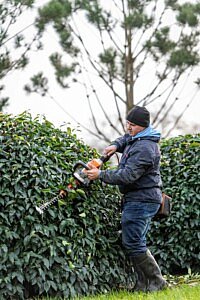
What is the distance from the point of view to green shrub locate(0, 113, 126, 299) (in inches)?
182

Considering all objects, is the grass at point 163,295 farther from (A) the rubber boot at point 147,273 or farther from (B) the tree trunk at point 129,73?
(B) the tree trunk at point 129,73

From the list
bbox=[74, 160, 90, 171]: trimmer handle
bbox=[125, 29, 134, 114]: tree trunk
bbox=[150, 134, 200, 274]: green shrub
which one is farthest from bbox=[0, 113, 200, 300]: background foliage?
bbox=[125, 29, 134, 114]: tree trunk

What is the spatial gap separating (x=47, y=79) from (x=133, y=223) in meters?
8.08

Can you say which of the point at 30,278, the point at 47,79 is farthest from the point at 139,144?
the point at 47,79

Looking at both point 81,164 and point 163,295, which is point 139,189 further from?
point 163,295

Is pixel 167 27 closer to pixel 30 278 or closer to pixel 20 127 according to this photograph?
pixel 20 127

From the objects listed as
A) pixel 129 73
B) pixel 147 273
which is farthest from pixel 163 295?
pixel 129 73

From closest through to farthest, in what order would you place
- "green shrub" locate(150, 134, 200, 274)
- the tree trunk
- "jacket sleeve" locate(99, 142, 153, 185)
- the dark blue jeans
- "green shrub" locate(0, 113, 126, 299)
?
"green shrub" locate(0, 113, 126, 299)
"jacket sleeve" locate(99, 142, 153, 185)
the dark blue jeans
"green shrub" locate(150, 134, 200, 274)
the tree trunk

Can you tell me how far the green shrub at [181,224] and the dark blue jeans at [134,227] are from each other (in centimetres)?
121

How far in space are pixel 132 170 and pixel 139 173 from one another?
0.07 meters

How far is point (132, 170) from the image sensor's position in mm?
4844

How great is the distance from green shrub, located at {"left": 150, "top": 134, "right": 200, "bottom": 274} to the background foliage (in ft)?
3.20

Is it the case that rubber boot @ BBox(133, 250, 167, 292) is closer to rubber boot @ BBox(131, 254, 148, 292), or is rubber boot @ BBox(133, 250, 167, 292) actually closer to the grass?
rubber boot @ BBox(131, 254, 148, 292)

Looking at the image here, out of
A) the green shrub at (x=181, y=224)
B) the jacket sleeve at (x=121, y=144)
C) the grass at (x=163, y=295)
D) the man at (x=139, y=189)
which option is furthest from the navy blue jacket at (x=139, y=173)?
the green shrub at (x=181, y=224)
